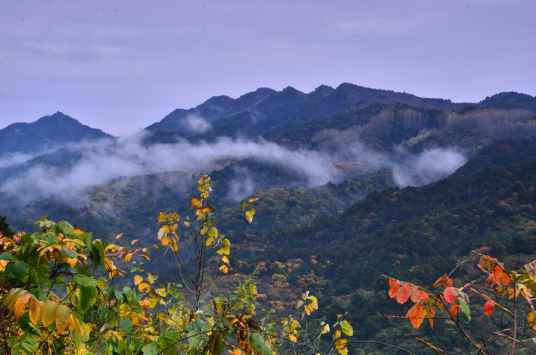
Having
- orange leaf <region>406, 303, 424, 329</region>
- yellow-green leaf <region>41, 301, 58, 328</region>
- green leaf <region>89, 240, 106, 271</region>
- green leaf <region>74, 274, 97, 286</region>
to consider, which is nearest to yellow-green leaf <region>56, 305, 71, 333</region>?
yellow-green leaf <region>41, 301, 58, 328</region>

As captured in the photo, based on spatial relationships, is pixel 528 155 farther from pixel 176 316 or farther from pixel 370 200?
pixel 176 316

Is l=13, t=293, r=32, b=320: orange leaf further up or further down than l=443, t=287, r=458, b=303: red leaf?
further up

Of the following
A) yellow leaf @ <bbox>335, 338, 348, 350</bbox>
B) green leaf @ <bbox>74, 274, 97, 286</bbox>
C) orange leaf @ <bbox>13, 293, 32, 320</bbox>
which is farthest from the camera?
yellow leaf @ <bbox>335, 338, 348, 350</bbox>

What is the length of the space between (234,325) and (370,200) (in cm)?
4565

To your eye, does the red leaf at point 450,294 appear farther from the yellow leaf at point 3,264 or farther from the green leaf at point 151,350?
the yellow leaf at point 3,264

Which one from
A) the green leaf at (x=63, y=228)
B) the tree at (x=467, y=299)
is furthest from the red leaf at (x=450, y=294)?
the green leaf at (x=63, y=228)

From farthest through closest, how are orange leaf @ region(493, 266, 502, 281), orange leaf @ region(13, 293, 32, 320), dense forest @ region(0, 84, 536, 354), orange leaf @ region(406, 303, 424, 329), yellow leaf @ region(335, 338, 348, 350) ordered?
dense forest @ region(0, 84, 536, 354)
yellow leaf @ region(335, 338, 348, 350)
orange leaf @ region(493, 266, 502, 281)
orange leaf @ region(406, 303, 424, 329)
orange leaf @ region(13, 293, 32, 320)

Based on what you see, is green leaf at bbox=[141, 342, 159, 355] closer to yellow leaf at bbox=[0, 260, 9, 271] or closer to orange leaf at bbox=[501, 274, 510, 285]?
yellow leaf at bbox=[0, 260, 9, 271]

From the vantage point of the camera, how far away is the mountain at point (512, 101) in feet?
398

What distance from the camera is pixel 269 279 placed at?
31938 mm

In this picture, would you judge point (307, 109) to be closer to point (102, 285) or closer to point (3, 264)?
point (102, 285)

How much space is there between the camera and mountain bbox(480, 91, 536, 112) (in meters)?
121

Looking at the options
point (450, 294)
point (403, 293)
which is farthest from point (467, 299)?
point (403, 293)

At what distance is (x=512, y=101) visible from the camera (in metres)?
123
